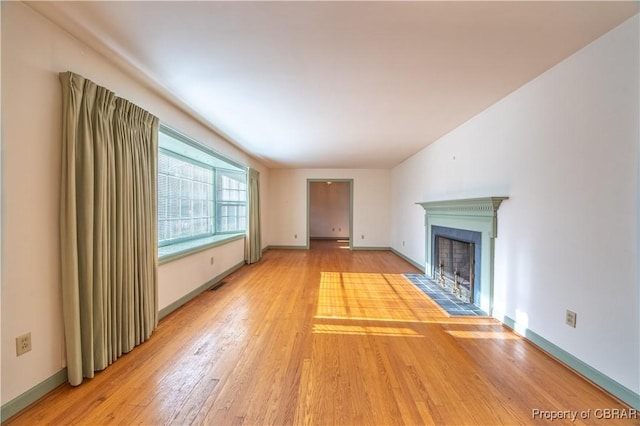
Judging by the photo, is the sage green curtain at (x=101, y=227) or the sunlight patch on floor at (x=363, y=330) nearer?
the sage green curtain at (x=101, y=227)

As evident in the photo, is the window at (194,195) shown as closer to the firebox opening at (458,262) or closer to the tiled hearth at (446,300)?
the tiled hearth at (446,300)

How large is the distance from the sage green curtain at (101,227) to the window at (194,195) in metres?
0.75

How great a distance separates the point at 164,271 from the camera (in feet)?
9.50

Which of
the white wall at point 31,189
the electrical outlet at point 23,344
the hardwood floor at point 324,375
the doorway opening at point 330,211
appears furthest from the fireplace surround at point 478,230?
the doorway opening at point 330,211

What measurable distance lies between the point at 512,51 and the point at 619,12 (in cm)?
52

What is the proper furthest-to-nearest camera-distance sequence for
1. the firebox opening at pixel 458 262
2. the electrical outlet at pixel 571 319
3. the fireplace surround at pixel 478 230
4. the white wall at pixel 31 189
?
the firebox opening at pixel 458 262 < the fireplace surround at pixel 478 230 < the electrical outlet at pixel 571 319 < the white wall at pixel 31 189

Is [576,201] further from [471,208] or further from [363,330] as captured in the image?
[363,330]

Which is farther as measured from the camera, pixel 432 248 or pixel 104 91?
pixel 432 248

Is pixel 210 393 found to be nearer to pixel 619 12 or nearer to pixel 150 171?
pixel 150 171

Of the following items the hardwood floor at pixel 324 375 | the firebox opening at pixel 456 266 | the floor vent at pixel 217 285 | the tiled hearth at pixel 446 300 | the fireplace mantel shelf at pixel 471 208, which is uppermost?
the fireplace mantel shelf at pixel 471 208

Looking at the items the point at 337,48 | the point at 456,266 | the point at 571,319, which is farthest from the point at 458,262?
the point at 337,48

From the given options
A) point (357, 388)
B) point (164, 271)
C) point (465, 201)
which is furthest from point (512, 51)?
point (164, 271)

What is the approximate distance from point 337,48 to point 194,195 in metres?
3.13

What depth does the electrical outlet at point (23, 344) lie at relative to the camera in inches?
59.0
